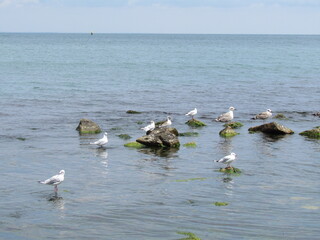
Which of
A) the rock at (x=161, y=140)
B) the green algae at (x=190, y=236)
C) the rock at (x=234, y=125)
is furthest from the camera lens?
the rock at (x=234, y=125)

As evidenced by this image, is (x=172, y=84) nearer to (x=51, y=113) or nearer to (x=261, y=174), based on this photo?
(x=51, y=113)

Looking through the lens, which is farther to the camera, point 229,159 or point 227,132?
point 227,132

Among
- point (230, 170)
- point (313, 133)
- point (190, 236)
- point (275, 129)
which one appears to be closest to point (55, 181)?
point (190, 236)

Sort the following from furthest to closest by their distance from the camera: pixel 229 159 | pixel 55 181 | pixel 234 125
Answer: pixel 234 125
pixel 229 159
pixel 55 181

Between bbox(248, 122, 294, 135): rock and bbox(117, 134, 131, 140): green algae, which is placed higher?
bbox(248, 122, 294, 135): rock

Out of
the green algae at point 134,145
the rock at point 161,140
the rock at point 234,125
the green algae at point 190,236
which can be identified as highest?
the rock at point 161,140

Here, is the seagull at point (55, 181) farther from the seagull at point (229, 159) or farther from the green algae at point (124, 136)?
the green algae at point (124, 136)

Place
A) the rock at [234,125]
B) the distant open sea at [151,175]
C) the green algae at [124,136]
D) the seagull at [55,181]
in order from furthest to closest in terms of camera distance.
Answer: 1. the rock at [234,125]
2. the green algae at [124,136]
3. the seagull at [55,181]
4. the distant open sea at [151,175]

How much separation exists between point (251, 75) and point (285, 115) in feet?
118

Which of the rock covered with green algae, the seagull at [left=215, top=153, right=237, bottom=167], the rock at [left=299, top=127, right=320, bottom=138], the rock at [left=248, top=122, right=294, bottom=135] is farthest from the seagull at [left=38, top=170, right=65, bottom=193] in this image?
the rock at [left=299, top=127, right=320, bottom=138]

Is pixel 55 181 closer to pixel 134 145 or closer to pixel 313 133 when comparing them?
pixel 134 145

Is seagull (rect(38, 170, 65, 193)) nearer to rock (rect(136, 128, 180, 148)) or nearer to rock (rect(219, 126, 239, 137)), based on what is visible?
rock (rect(136, 128, 180, 148))

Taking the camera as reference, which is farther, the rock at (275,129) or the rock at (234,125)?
the rock at (234,125)

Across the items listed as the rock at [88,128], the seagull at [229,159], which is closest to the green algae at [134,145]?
the rock at [88,128]
